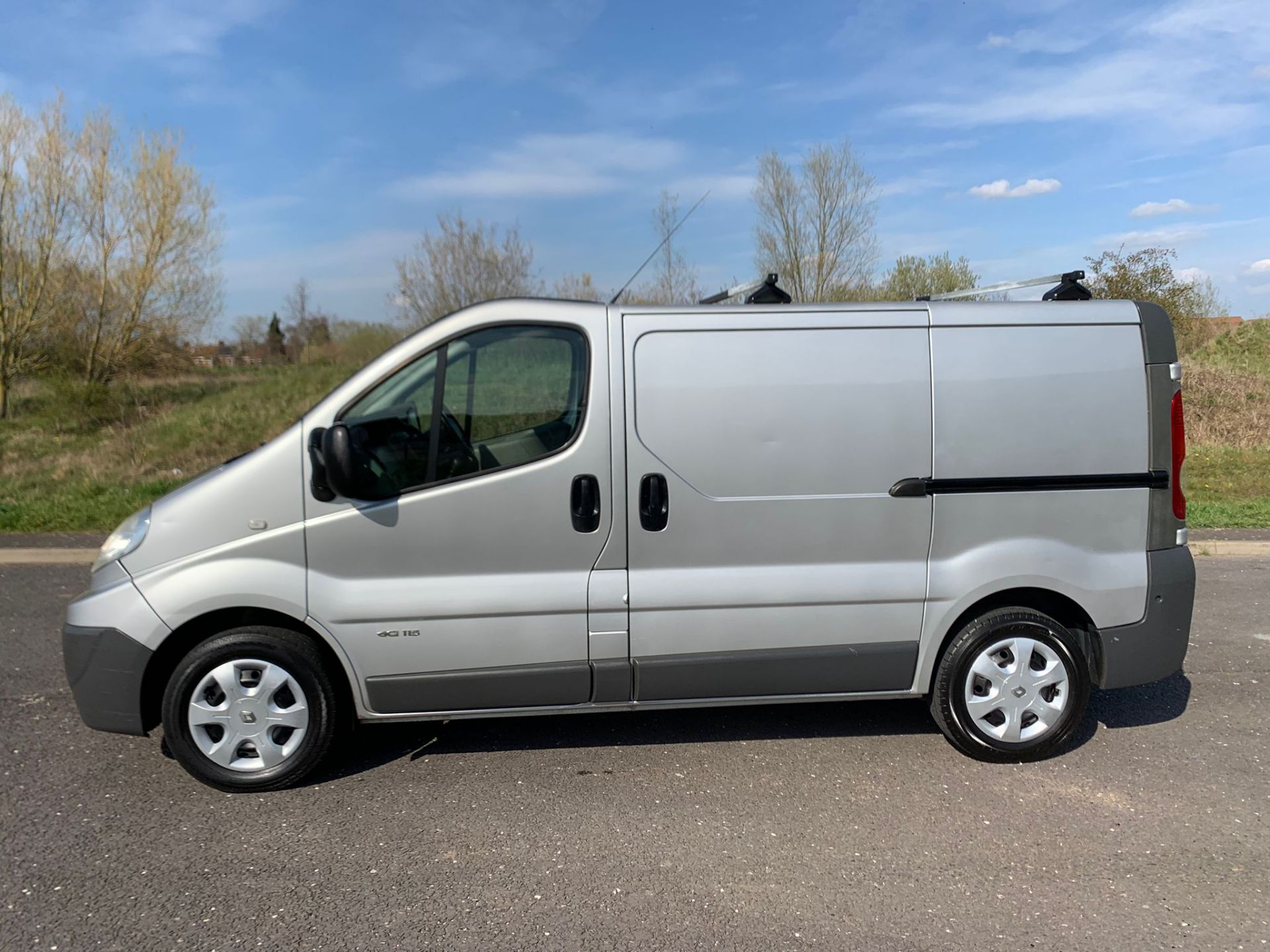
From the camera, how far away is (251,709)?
12.0 feet

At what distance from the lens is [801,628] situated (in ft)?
12.7

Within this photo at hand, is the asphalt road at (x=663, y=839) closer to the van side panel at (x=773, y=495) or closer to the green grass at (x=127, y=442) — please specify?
the van side panel at (x=773, y=495)

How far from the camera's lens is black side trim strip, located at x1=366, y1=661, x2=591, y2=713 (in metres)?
3.74

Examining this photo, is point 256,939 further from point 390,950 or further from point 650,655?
point 650,655

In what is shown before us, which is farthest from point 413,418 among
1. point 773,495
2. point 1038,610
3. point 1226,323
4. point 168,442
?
point 1226,323

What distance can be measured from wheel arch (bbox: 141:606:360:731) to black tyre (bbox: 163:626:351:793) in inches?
1.8

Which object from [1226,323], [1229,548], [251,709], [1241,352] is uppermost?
[1226,323]

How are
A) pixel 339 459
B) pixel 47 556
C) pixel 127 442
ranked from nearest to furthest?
pixel 339 459, pixel 47 556, pixel 127 442

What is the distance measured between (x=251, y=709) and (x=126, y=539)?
91 centimetres

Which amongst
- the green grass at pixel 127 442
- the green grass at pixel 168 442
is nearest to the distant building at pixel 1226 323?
the green grass at pixel 168 442

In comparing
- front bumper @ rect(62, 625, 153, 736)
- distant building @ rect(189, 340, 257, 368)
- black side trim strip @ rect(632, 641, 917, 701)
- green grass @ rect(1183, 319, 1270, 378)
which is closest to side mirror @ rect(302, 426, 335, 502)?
front bumper @ rect(62, 625, 153, 736)

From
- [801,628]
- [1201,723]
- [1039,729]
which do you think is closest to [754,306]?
[801,628]

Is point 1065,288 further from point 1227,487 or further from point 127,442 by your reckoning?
point 127,442

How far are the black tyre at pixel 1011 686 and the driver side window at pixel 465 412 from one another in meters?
2.08
